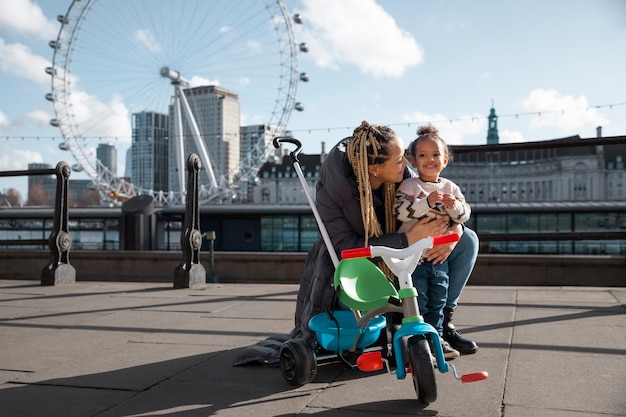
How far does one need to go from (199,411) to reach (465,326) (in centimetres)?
172

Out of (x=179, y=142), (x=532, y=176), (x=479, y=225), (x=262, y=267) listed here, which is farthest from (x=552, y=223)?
(x=532, y=176)

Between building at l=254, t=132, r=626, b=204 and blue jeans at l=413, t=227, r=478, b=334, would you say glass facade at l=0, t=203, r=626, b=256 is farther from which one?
building at l=254, t=132, r=626, b=204

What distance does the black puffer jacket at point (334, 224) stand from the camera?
7.64 ft

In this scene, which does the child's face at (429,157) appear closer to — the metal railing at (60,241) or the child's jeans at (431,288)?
the child's jeans at (431,288)

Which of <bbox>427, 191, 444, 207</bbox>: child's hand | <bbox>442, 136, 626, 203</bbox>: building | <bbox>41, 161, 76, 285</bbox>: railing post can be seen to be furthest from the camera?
<bbox>442, 136, 626, 203</bbox>: building

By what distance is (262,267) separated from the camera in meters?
7.04

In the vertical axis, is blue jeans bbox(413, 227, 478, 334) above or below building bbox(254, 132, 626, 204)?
below

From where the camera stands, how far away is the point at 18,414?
6.28 ft

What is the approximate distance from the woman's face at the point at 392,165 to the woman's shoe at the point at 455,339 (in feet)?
2.30

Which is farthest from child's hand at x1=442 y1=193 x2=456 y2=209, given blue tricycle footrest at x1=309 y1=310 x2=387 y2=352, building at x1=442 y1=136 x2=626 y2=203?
building at x1=442 y1=136 x2=626 y2=203

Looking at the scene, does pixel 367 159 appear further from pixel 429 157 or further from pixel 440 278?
pixel 440 278

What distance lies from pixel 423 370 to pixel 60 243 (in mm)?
5116

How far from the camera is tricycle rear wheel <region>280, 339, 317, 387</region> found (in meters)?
2.16

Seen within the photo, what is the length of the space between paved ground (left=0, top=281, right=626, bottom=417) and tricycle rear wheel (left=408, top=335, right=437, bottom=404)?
5cm
